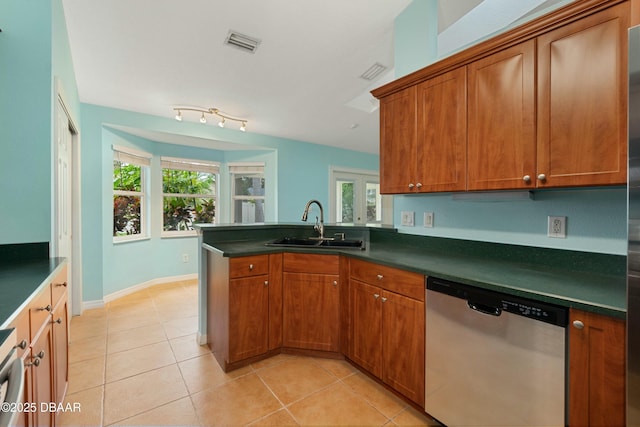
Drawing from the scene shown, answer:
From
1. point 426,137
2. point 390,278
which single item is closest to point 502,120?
point 426,137

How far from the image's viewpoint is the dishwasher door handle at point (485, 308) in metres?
1.25

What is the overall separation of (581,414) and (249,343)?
6.20 ft

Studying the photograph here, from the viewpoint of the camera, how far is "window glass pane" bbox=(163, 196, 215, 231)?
471 centimetres

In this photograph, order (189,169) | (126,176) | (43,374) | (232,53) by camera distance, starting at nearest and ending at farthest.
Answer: (43,374), (232,53), (126,176), (189,169)

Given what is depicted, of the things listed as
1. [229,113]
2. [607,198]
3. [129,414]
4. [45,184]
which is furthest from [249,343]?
[229,113]

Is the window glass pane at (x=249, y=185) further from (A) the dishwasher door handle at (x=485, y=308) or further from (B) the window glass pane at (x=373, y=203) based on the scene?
(A) the dishwasher door handle at (x=485, y=308)

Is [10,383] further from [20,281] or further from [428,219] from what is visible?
[428,219]

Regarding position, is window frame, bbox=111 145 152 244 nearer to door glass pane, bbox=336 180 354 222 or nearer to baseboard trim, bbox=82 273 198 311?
baseboard trim, bbox=82 273 198 311

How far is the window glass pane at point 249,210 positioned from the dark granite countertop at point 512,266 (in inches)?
109

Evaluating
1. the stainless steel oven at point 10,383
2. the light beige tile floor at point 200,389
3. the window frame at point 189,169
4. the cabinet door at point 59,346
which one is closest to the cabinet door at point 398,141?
the light beige tile floor at point 200,389

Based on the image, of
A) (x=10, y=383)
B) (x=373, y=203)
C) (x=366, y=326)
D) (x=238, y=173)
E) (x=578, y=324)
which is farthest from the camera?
(x=373, y=203)

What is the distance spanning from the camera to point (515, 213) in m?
1.74

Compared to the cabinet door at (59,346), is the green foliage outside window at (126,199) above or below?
above

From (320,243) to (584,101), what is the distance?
1928mm
